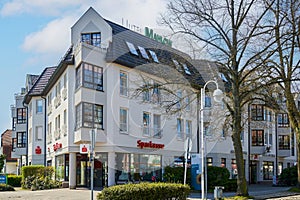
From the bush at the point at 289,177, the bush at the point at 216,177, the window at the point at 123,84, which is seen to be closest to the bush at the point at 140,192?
the window at the point at 123,84

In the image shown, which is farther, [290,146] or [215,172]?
[290,146]

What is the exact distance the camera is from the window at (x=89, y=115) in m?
30.0

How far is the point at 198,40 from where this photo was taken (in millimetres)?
22344

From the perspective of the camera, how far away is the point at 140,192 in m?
15.7

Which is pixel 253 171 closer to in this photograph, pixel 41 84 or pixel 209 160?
pixel 209 160

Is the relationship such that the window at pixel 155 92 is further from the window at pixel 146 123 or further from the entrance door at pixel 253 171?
the entrance door at pixel 253 171

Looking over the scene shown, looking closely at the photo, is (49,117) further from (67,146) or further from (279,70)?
(279,70)

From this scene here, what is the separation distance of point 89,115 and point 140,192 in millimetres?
15185

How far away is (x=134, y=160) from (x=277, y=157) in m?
28.2

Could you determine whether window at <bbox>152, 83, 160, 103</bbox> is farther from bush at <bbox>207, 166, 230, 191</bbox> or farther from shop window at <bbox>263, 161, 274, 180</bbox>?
shop window at <bbox>263, 161, 274, 180</bbox>

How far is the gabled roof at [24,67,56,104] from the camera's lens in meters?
44.6

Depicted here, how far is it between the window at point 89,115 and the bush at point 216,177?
27.8 feet

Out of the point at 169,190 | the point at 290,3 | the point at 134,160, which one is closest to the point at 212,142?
the point at 134,160

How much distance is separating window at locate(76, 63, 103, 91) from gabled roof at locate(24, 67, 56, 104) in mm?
13665
